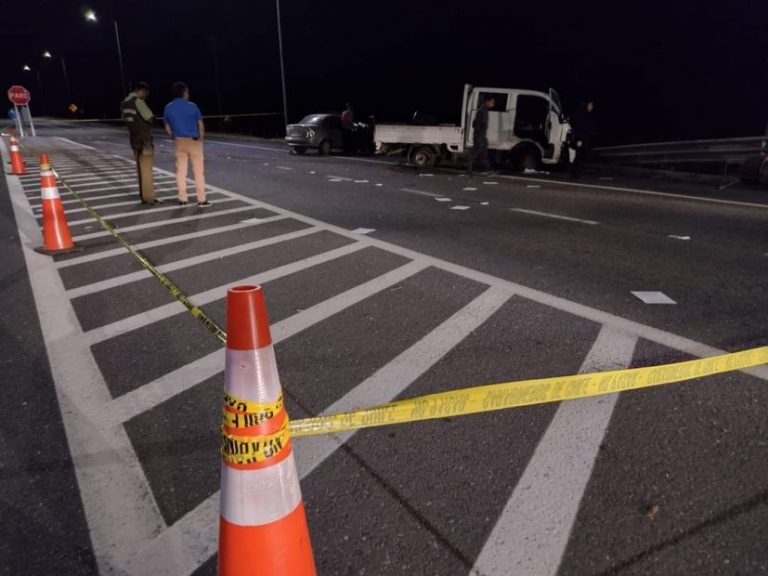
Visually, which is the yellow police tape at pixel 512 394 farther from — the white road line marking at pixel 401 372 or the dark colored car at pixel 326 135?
the dark colored car at pixel 326 135

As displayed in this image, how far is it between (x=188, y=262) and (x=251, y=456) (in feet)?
16.0

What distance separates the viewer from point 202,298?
4.88m

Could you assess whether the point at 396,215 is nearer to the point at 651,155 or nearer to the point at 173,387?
the point at 173,387

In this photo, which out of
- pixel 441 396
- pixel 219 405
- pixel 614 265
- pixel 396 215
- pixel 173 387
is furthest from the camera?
pixel 396 215

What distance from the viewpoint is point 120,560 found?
2051 millimetres

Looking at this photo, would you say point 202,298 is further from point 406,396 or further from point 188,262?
point 406,396

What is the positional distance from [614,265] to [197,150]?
23.1 feet

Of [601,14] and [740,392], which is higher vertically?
[601,14]

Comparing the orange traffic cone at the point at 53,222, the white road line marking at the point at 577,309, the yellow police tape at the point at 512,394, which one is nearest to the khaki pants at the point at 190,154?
the orange traffic cone at the point at 53,222

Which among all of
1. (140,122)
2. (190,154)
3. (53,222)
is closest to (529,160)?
(190,154)

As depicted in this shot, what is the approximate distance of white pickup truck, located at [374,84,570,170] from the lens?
15242mm

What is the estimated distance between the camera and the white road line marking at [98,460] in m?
2.16

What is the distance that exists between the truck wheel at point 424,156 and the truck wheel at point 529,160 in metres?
2.55

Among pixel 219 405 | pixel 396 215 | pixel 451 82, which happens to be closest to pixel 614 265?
pixel 396 215
